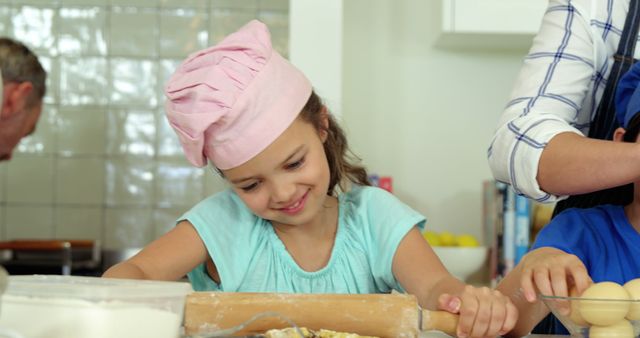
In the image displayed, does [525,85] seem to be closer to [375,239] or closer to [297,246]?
[375,239]

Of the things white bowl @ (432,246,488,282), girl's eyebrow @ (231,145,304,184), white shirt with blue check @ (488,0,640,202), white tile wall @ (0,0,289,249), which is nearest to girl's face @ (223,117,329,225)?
girl's eyebrow @ (231,145,304,184)

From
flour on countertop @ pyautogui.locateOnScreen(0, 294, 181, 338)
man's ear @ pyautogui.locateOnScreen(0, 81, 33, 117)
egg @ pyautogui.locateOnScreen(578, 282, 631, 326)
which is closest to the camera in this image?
flour on countertop @ pyautogui.locateOnScreen(0, 294, 181, 338)

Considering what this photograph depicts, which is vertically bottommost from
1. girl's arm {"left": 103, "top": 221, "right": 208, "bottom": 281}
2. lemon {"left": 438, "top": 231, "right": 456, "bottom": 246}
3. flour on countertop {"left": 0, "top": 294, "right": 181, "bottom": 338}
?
lemon {"left": 438, "top": 231, "right": 456, "bottom": 246}

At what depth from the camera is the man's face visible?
2664mm

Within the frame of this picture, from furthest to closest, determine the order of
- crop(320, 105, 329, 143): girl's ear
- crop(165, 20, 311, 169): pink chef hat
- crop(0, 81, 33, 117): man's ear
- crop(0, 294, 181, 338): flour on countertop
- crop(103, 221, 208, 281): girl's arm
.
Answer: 1. crop(0, 81, 33, 117): man's ear
2. crop(320, 105, 329, 143): girl's ear
3. crop(103, 221, 208, 281): girl's arm
4. crop(165, 20, 311, 169): pink chef hat
5. crop(0, 294, 181, 338): flour on countertop

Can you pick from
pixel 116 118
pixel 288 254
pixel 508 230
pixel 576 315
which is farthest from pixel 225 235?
pixel 116 118

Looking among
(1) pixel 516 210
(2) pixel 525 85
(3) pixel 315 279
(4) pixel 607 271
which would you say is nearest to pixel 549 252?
(4) pixel 607 271

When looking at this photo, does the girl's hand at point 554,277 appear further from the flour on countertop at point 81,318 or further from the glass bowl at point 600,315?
the flour on countertop at point 81,318

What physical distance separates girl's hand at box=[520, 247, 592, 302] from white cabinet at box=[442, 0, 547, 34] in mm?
1371

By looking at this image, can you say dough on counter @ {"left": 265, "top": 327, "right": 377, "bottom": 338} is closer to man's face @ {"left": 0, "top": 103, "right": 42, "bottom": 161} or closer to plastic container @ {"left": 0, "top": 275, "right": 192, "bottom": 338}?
plastic container @ {"left": 0, "top": 275, "right": 192, "bottom": 338}

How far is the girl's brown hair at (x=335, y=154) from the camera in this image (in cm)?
135

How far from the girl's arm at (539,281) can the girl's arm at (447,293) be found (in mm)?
37

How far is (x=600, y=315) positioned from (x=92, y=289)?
0.45 m

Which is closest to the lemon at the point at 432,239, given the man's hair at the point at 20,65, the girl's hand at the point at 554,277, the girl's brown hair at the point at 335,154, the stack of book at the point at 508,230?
the stack of book at the point at 508,230
